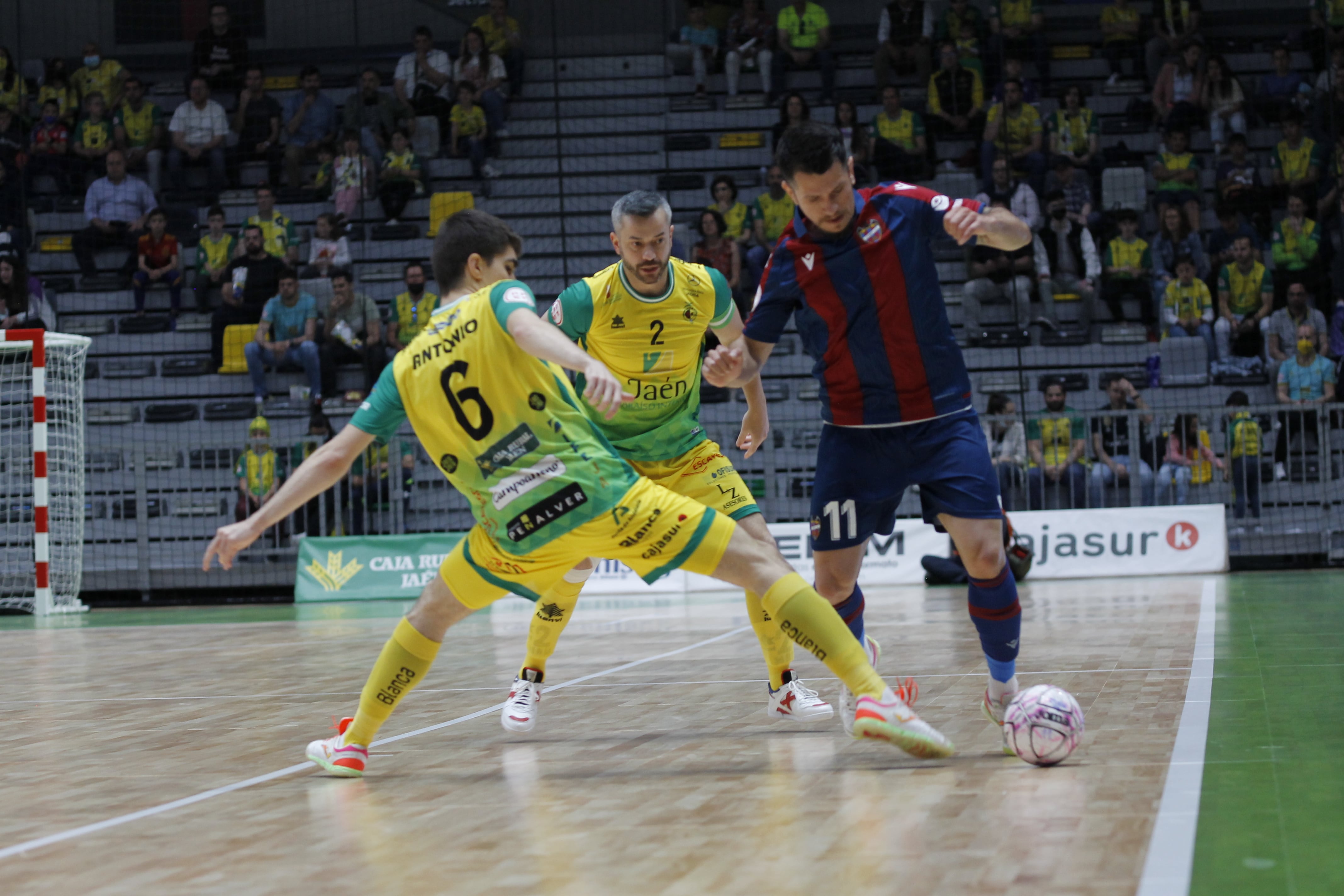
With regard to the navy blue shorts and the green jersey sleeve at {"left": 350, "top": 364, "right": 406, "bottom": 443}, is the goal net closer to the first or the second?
the green jersey sleeve at {"left": 350, "top": 364, "right": 406, "bottom": 443}

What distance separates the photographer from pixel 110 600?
15.8 meters

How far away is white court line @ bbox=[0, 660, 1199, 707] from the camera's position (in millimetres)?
6371

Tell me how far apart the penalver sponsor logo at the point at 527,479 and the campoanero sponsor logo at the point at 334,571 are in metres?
10.9

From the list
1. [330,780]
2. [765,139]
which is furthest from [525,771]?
[765,139]

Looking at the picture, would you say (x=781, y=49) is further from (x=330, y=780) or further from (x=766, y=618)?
(x=330, y=780)

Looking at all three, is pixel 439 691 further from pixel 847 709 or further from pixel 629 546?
pixel 629 546

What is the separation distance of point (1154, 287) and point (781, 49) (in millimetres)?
6515

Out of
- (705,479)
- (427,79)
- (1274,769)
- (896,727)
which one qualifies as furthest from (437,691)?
(427,79)

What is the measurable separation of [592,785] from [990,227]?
7.26 ft

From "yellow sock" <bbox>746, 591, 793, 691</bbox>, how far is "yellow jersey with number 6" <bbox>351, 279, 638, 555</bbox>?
1421mm

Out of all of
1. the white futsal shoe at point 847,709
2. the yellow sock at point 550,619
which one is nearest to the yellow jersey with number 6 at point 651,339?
the yellow sock at point 550,619

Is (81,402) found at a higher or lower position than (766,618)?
higher

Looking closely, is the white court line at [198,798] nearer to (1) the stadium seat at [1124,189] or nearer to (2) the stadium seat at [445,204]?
(2) the stadium seat at [445,204]

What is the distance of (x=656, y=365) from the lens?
5.80 metres
